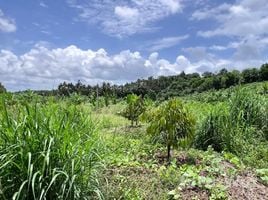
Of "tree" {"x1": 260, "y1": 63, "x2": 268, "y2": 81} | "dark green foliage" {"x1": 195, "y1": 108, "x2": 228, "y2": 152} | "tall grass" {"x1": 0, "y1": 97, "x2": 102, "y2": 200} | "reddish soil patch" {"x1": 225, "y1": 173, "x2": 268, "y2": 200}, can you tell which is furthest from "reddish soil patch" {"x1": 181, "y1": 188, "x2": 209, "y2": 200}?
"tree" {"x1": 260, "y1": 63, "x2": 268, "y2": 81}

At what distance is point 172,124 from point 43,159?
4.15 meters

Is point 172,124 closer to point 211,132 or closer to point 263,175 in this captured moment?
point 263,175

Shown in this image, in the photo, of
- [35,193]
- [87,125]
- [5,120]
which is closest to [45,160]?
[35,193]

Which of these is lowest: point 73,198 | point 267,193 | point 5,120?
point 267,193

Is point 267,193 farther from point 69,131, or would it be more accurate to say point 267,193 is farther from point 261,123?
point 261,123

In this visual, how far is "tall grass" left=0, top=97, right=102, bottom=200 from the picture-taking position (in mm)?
3880

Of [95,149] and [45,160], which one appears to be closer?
[45,160]

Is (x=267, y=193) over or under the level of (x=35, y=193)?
under

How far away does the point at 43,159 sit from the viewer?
3.97 meters

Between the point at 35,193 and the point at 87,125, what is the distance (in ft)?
4.03

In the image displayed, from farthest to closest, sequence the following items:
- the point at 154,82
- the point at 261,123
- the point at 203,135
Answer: the point at 154,82 < the point at 261,123 < the point at 203,135

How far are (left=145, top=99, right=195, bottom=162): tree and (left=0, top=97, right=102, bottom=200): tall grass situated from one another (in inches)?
141

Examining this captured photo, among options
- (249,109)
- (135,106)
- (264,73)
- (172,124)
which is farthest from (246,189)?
(264,73)

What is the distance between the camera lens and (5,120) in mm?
4176
